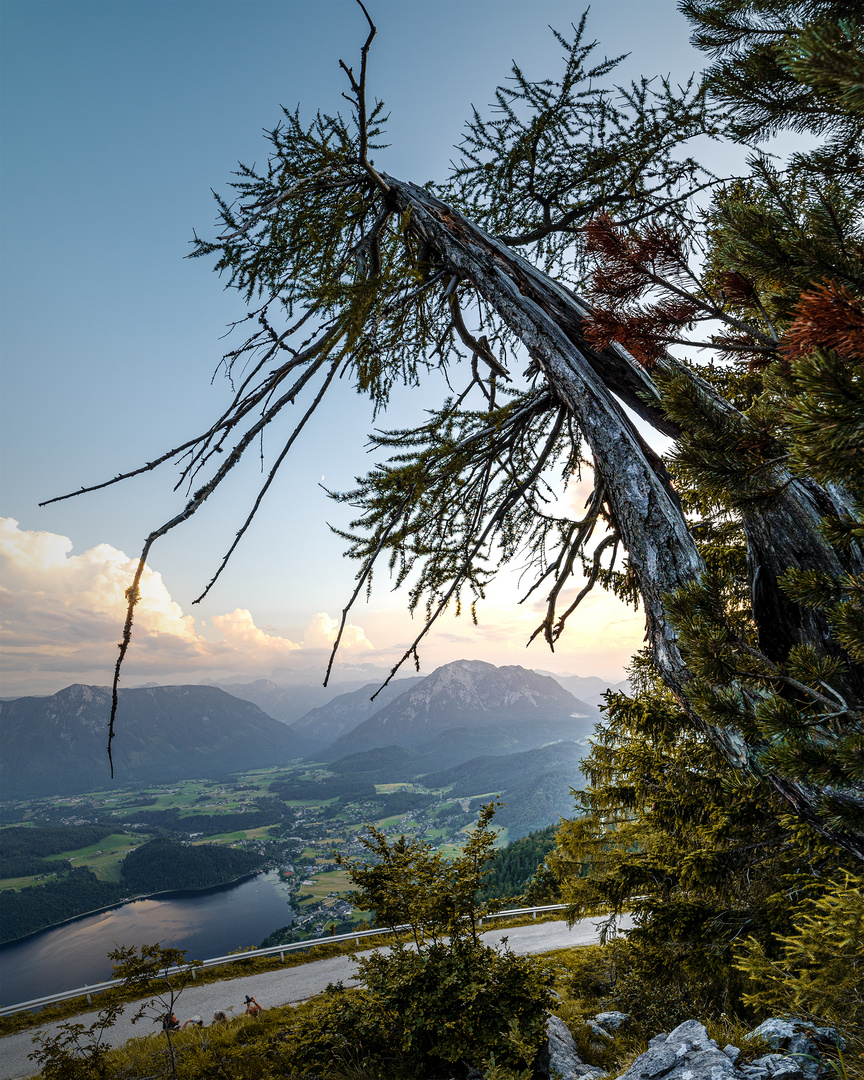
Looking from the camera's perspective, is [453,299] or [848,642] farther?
[453,299]

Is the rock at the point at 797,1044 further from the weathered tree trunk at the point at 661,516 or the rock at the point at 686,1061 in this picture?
the weathered tree trunk at the point at 661,516

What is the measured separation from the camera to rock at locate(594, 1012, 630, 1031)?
A: 6793mm

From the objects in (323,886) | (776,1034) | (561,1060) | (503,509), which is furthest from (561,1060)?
(323,886)

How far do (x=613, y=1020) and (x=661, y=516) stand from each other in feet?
29.8

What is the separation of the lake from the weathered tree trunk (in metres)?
108

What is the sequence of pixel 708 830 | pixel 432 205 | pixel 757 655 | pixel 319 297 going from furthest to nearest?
pixel 708 830, pixel 432 205, pixel 319 297, pixel 757 655

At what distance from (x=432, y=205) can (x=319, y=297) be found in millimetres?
2213

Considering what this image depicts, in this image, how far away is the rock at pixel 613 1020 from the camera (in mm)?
6793

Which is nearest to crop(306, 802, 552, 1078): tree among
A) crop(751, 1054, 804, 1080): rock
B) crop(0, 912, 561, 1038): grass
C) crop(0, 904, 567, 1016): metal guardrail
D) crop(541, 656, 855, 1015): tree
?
crop(541, 656, 855, 1015): tree

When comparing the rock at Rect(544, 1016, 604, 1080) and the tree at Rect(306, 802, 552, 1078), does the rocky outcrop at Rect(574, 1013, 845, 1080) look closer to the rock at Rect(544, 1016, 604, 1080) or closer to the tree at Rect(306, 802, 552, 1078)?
the tree at Rect(306, 802, 552, 1078)

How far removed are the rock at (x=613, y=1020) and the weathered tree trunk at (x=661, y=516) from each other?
8436mm

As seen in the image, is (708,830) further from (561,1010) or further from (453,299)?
→ (453,299)

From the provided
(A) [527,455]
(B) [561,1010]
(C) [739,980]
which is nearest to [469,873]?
(C) [739,980]

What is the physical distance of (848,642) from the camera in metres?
1.24
